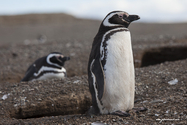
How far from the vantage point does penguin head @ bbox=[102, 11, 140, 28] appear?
129 inches

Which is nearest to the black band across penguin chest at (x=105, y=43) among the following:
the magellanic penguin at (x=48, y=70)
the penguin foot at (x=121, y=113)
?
the penguin foot at (x=121, y=113)

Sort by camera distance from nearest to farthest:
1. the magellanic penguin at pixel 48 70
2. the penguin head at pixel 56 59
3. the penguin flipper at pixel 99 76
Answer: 1. the penguin flipper at pixel 99 76
2. the magellanic penguin at pixel 48 70
3. the penguin head at pixel 56 59

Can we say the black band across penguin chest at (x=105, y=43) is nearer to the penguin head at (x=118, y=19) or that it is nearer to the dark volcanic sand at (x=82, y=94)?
the penguin head at (x=118, y=19)

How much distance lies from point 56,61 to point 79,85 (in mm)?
1843

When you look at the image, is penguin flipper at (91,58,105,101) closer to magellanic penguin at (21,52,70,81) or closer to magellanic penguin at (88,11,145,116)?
magellanic penguin at (88,11,145,116)

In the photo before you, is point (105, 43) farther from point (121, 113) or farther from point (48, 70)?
point (48, 70)

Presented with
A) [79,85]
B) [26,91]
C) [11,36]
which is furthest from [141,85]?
[11,36]

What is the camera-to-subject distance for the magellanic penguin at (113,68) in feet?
10.4

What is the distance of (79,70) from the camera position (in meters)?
7.09

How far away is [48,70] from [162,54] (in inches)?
145

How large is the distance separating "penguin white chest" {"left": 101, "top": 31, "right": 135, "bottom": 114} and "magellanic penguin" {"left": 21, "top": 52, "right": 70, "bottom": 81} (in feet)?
10.3

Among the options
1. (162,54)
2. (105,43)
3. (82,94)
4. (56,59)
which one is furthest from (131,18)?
(162,54)

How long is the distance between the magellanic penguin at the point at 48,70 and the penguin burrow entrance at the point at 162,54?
9.11 feet

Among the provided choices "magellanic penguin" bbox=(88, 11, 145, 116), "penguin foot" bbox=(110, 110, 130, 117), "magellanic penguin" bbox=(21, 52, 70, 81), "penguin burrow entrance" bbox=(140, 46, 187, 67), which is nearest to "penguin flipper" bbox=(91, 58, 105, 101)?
"magellanic penguin" bbox=(88, 11, 145, 116)
